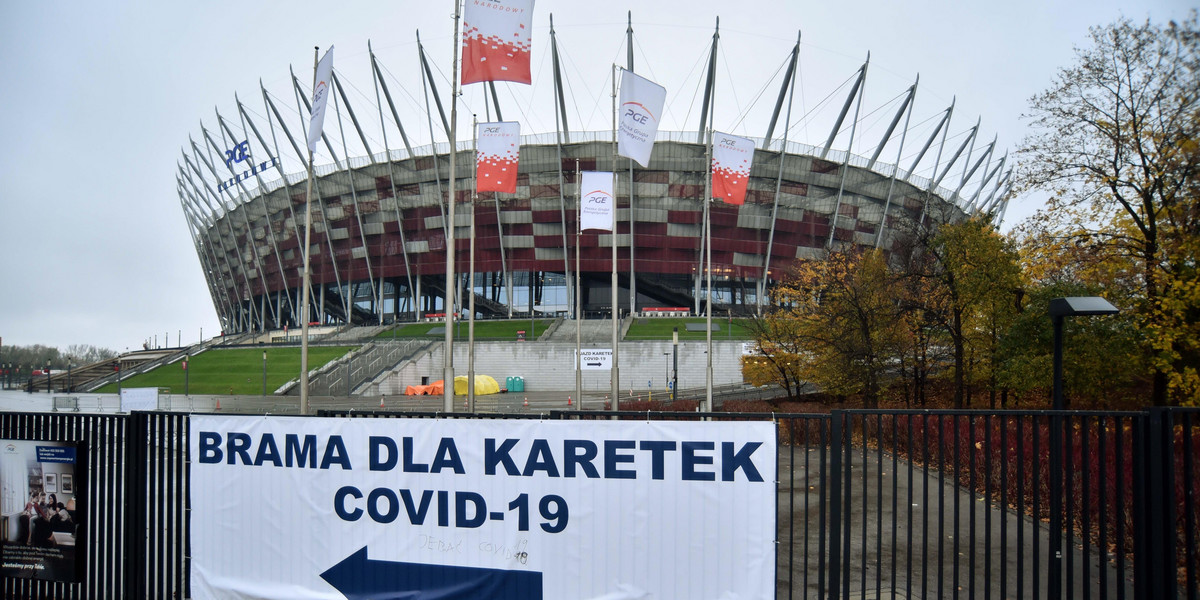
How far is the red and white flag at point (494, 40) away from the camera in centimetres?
1503

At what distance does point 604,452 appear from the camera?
6215 millimetres

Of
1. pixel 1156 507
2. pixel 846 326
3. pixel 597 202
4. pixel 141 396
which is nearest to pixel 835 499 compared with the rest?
pixel 1156 507

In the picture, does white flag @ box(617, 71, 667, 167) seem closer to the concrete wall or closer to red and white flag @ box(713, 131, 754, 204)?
red and white flag @ box(713, 131, 754, 204)

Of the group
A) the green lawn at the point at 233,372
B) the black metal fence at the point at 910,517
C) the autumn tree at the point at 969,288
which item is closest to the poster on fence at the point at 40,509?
the black metal fence at the point at 910,517

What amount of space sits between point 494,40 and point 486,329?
52.0 meters

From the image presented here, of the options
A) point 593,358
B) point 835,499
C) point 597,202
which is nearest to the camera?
point 835,499

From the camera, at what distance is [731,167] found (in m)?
26.5

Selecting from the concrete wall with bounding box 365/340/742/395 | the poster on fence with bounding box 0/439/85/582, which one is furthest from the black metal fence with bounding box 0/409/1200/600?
the concrete wall with bounding box 365/340/742/395

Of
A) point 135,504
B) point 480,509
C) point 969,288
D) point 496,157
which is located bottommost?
point 135,504

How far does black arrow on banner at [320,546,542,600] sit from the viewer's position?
6.30 metres

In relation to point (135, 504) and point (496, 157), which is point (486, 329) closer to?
point (496, 157)

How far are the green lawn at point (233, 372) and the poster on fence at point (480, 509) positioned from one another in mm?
43130

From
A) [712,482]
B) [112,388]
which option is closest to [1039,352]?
[712,482]

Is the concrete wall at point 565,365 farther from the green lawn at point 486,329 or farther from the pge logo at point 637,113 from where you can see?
the pge logo at point 637,113
